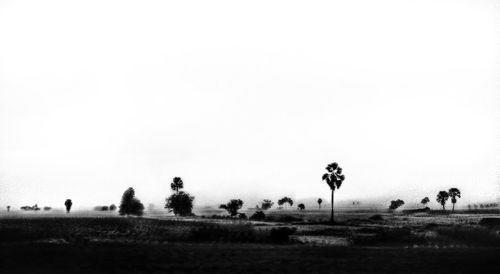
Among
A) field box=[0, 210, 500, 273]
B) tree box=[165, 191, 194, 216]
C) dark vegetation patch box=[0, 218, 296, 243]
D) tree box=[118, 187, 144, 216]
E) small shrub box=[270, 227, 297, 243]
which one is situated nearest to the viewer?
field box=[0, 210, 500, 273]

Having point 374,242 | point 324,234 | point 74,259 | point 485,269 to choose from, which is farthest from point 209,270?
point 324,234

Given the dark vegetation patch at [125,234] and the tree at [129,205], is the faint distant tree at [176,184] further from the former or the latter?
the dark vegetation patch at [125,234]

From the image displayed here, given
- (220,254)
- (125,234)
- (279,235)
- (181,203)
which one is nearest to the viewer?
(220,254)

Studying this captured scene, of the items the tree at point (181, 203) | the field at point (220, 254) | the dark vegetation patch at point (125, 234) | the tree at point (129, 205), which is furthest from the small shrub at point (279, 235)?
the tree at point (129, 205)

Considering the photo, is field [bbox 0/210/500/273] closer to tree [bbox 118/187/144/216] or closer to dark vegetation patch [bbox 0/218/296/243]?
dark vegetation patch [bbox 0/218/296/243]

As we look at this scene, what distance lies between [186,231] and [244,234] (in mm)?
7044

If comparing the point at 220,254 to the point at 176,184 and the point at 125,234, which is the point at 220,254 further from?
the point at 176,184

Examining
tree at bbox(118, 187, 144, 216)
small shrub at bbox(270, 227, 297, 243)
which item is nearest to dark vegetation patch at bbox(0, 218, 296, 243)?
small shrub at bbox(270, 227, 297, 243)

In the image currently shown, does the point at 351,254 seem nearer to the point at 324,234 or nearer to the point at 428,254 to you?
the point at 428,254

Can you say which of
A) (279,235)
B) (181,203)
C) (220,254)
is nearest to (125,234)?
(279,235)

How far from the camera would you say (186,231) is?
58.1m

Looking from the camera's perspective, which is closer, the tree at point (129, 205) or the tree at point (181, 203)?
the tree at point (129, 205)

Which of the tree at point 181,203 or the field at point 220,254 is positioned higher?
the tree at point 181,203

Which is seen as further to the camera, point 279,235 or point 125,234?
point 125,234
